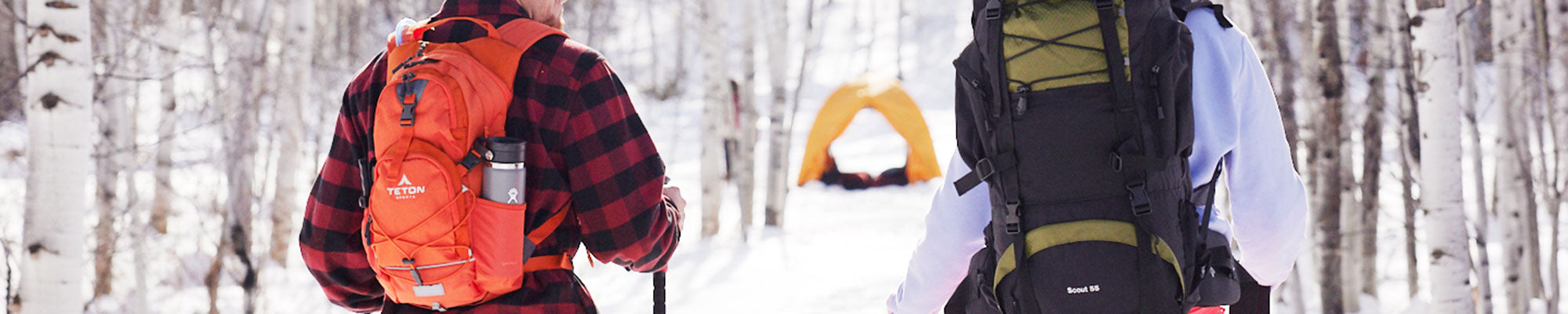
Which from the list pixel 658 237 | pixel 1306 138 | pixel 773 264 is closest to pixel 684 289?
pixel 773 264

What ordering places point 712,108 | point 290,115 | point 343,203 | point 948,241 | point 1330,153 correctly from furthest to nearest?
point 712,108, point 290,115, point 1330,153, point 948,241, point 343,203

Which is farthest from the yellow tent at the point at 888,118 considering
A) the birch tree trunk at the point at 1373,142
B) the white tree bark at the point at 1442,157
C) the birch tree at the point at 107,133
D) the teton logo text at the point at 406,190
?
the teton logo text at the point at 406,190

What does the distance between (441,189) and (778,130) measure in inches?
330

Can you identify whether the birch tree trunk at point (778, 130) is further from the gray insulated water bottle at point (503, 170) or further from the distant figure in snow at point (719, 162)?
the gray insulated water bottle at point (503, 170)

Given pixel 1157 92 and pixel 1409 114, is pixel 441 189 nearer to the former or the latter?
pixel 1157 92

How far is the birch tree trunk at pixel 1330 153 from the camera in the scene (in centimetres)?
579

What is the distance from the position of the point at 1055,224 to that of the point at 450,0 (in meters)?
1.02

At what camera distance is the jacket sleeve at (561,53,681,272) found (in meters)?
1.81

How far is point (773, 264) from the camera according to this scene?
8.23 meters

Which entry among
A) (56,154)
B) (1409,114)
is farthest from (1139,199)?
(1409,114)

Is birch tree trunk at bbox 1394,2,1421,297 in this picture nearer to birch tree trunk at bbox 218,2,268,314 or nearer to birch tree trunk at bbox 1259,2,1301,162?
birch tree trunk at bbox 1259,2,1301,162

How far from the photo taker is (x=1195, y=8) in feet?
6.09

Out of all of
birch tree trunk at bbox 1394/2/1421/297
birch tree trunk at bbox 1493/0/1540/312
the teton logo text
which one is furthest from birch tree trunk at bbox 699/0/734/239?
the teton logo text

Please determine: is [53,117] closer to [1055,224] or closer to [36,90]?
[36,90]
